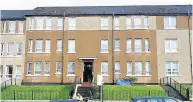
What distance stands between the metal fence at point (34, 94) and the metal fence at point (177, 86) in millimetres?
11520

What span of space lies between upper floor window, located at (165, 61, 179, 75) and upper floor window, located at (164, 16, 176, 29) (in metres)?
4.53

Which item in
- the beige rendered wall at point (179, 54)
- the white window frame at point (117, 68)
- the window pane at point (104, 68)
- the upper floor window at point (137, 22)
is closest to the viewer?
the beige rendered wall at point (179, 54)

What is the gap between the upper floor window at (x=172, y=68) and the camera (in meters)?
39.6

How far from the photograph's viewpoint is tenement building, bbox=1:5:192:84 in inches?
→ 1564

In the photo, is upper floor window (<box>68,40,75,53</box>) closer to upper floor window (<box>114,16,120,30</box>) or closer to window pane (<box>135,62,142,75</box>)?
upper floor window (<box>114,16,120,30</box>)

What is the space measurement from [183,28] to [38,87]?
19021 mm

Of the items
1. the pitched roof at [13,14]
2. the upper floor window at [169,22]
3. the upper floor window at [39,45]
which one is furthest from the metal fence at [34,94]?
the upper floor window at [169,22]

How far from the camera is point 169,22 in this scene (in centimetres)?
4069

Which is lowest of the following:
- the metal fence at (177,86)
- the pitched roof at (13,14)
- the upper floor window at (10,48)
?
the metal fence at (177,86)

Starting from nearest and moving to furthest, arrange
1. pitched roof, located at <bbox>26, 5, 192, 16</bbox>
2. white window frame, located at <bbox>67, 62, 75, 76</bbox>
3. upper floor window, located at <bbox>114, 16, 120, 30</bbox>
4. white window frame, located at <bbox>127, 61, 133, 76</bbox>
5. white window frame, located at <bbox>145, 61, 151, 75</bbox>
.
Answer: white window frame, located at <bbox>145, 61, 151, 75</bbox> → white window frame, located at <bbox>127, 61, 133, 76</bbox> → white window frame, located at <bbox>67, 62, 75, 76</bbox> → upper floor window, located at <bbox>114, 16, 120, 30</bbox> → pitched roof, located at <bbox>26, 5, 192, 16</bbox>

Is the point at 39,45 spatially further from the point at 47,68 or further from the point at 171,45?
the point at 171,45

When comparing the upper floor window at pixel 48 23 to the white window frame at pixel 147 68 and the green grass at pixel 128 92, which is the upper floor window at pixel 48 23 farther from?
the white window frame at pixel 147 68

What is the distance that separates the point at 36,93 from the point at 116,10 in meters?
15.9

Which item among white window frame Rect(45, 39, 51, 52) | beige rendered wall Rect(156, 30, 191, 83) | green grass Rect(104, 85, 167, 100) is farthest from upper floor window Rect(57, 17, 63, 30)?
beige rendered wall Rect(156, 30, 191, 83)
